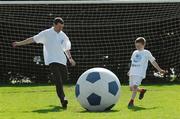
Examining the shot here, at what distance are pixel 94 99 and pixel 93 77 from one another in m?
0.44

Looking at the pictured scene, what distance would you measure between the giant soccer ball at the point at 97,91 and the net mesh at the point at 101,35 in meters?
10.0

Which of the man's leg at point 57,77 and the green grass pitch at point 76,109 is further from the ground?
the man's leg at point 57,77

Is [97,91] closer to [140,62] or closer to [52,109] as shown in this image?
[52,109]

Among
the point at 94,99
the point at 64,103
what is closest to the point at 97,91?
the point at 94,99

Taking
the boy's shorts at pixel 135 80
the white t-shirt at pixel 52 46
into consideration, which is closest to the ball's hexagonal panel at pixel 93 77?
the white t-shirt at pixel 52 46

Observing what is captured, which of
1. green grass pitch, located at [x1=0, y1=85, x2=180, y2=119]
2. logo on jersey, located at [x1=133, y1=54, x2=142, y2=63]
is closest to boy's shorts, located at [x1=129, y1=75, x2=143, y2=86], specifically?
logo on jersey, located at [x1=133, y1=54, x2=142, y2=63]

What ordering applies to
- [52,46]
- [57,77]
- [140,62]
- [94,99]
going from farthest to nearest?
[140,62], [52,46], [57,77], [94,99]

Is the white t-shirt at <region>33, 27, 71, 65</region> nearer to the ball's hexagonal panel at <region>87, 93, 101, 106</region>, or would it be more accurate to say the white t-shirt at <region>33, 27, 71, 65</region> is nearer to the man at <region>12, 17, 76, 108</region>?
the man at <region>12, 17, 76, 108</region>

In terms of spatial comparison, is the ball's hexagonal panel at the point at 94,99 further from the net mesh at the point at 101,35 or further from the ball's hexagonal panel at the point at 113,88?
the net mesh at the point at 101,35

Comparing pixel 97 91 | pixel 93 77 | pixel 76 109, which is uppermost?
pixel 93 77

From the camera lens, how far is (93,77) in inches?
431

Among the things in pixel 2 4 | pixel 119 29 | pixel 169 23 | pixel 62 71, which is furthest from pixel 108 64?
pixel 62 71

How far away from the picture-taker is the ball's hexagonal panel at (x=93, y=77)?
430 inches

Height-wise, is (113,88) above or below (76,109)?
above
